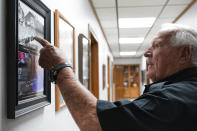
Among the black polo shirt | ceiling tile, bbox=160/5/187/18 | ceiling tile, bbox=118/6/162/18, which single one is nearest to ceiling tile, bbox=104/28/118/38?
ceiling tile, bbox=118/6/162/18

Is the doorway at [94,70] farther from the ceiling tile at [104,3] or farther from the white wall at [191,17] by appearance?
the white wall at [191,17]

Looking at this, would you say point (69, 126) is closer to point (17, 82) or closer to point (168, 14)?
point (17, 82)

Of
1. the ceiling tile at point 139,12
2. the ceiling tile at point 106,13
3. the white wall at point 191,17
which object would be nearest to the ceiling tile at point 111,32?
the ceiling tile at point 106,13

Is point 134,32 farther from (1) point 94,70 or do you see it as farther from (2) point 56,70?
(2) point 56,70

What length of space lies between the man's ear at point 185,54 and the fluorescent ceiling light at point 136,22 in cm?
332

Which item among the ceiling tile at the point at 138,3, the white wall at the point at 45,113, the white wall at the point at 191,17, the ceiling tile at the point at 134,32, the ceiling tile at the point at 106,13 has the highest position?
the ceiling tile at the point at 138,3

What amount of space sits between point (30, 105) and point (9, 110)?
17cm

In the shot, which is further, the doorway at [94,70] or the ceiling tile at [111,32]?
the ceiling tile at [111,32]

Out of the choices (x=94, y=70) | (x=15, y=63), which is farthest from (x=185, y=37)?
(x=94, y=70)

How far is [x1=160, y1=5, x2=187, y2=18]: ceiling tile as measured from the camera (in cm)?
353

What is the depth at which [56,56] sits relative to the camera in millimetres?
932

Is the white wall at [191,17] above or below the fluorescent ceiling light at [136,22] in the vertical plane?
below

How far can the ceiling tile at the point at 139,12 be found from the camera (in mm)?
3621

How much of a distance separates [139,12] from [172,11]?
1.80 ft
